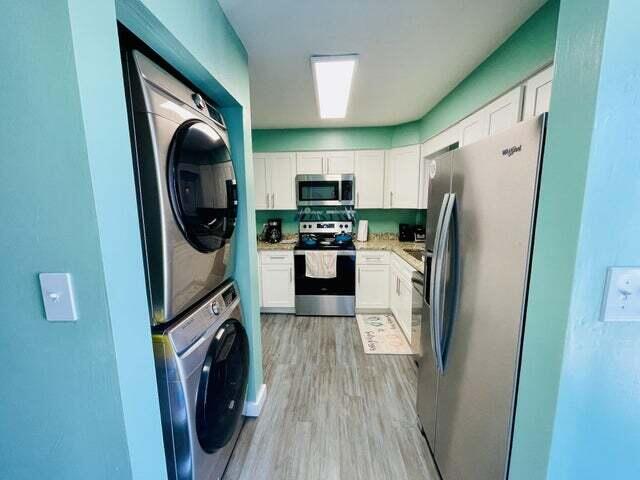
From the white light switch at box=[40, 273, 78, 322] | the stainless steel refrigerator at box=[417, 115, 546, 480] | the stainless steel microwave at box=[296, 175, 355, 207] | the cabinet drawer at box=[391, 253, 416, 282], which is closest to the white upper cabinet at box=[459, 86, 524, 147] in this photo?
the stainless steel refrigerator at box=[417, 115, 546, 480]

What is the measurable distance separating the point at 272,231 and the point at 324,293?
114 cm

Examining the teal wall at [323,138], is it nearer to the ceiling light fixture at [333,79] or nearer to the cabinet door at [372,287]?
the ceiling light fixture at [333,79]

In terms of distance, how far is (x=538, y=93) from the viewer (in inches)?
52.7

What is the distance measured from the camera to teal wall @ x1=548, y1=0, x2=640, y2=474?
1.84 ft

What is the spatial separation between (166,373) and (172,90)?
106 centimetres

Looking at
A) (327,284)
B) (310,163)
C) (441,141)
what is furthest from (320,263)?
(441,141)

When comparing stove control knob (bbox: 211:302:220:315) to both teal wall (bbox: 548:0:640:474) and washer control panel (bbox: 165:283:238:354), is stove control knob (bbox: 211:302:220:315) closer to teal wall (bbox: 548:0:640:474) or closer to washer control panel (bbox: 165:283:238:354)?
washer control panel (bbox: 165:283:238:354)

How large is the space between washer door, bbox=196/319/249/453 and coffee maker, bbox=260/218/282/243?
219 centimetres

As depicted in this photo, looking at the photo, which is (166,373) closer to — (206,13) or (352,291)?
(206,13)

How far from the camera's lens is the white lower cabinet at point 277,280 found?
3.29 m

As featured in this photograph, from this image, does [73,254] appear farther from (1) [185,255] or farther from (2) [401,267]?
(2) [401,267]

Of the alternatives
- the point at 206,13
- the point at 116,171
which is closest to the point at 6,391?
the point at 116,171

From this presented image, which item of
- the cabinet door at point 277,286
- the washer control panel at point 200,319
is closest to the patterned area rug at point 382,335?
the cabinet door at point 277,286

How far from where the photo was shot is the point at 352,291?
10.8ft
